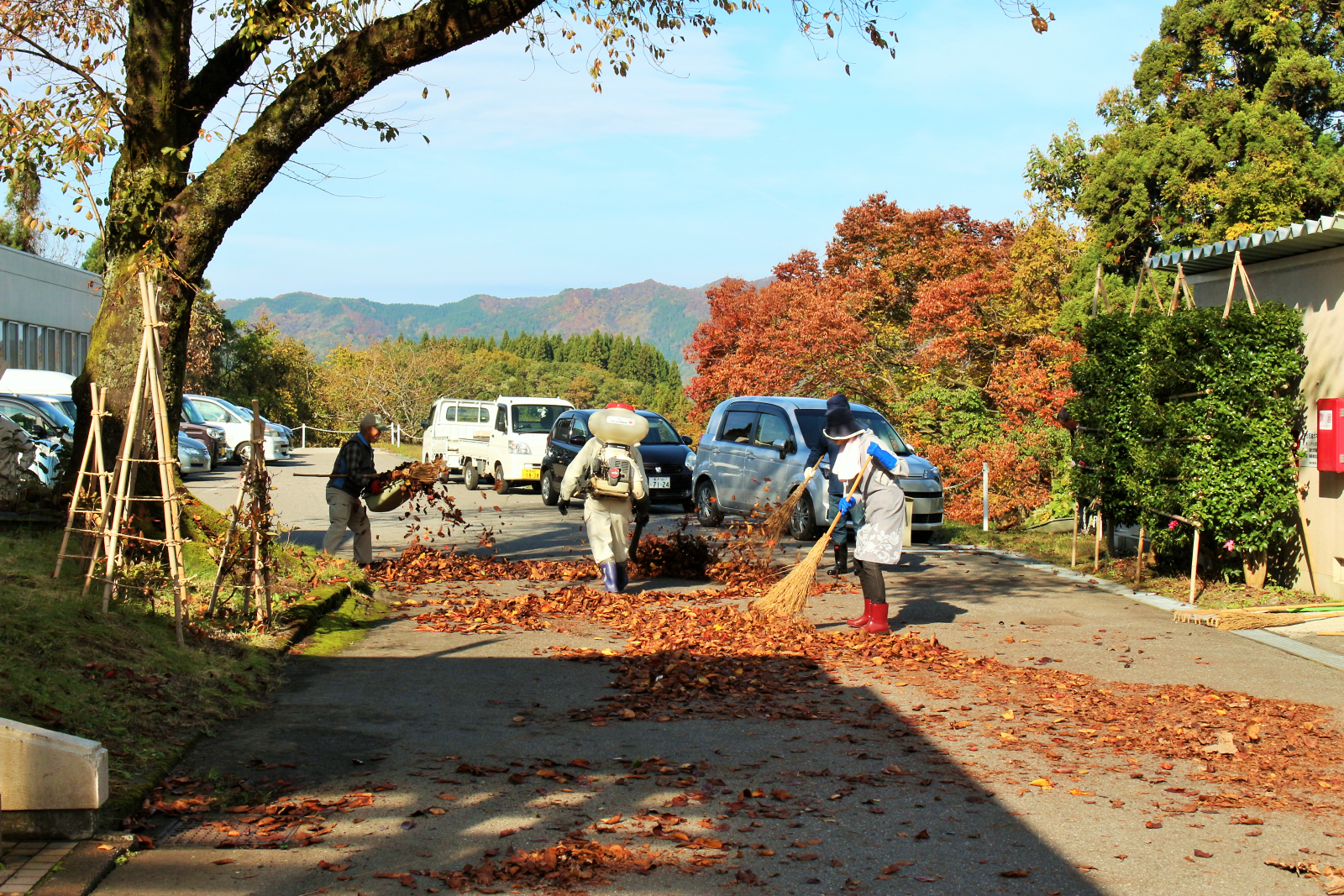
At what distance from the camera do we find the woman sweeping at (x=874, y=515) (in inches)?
369

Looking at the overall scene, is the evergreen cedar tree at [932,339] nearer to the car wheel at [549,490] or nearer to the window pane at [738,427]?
the window pane at [738,427]

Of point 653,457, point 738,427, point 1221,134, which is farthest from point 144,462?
point 1221,134

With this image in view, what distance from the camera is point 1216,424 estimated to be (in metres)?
10.6

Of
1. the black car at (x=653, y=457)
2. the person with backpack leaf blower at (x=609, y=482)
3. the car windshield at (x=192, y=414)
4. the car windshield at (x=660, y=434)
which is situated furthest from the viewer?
the car windshield at (x=192, y=414)

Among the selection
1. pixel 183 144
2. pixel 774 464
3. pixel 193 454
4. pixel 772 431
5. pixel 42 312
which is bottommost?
pixel 193 454

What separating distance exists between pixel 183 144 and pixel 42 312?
3450cm

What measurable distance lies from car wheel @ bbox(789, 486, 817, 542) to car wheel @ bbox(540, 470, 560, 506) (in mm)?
7378

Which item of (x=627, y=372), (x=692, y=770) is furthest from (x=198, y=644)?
(x=627, y=372)

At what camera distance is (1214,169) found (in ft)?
84.3

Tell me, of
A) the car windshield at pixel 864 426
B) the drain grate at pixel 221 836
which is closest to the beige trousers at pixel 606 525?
the car windshield at pixel 864 426

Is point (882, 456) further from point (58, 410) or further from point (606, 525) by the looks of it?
point (58, 410)

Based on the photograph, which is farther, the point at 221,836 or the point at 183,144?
the point at 183,144

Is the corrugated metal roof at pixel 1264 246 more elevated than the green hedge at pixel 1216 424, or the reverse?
the corrugated metal roof at pixel 1264 246

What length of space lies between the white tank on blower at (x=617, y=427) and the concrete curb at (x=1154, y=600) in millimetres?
5326
